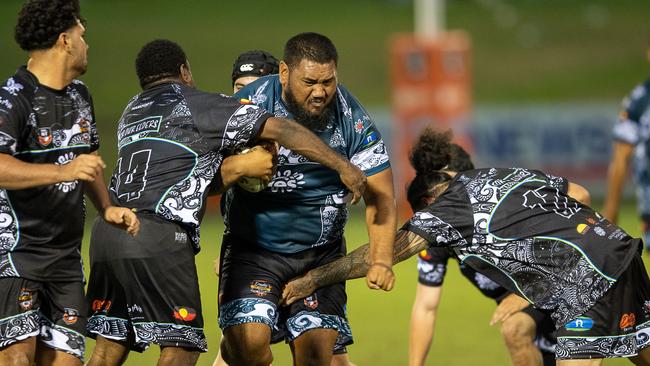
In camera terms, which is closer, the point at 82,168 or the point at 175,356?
the point at 82,168

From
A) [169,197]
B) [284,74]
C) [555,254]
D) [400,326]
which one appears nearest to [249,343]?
[169,197]

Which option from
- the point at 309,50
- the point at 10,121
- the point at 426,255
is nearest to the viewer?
the point at 10,121

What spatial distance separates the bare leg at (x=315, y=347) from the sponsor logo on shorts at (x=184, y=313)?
88cm

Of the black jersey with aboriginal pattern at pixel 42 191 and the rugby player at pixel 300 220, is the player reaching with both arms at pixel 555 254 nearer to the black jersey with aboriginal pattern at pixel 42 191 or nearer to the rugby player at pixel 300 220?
the rugby player at pixel 300 220

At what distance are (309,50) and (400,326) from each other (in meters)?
4.90

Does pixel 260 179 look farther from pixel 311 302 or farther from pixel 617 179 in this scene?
pixel 617 179

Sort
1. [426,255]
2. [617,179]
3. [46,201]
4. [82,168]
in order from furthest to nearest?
[617,179], [426,255], [46,201], [82,168]

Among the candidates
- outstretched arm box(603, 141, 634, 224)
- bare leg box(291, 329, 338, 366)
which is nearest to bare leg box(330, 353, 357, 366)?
bare leg box(291, 329, 338, 366)

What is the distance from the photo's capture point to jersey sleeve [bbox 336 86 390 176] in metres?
6.55

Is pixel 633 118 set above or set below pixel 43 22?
below

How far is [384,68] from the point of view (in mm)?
34875

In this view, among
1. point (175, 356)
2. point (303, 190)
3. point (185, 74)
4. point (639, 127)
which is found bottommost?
point (639, 127)

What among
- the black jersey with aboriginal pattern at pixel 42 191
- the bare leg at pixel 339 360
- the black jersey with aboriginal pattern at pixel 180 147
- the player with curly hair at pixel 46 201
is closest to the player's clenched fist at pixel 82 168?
the player with curly hair at pixel 46 201

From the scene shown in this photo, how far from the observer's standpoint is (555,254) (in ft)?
20.4
